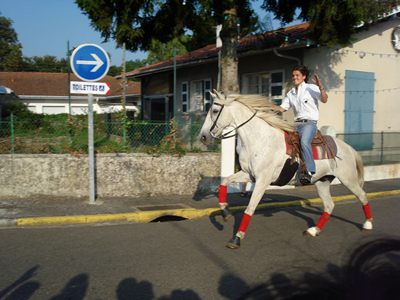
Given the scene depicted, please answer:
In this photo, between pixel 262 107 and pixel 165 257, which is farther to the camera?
pixel 262 107

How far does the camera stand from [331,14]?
911 centimetres

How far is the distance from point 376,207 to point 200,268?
600cm

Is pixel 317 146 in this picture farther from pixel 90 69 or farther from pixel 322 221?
pixel 90 69

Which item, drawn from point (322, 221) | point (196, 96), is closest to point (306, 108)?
point (322, 221)

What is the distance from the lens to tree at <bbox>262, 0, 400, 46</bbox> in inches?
353

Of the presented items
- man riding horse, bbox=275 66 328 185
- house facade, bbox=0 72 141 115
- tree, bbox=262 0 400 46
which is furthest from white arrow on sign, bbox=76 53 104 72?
house facade, bbox=0 72 141 115

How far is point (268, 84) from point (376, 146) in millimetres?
4788

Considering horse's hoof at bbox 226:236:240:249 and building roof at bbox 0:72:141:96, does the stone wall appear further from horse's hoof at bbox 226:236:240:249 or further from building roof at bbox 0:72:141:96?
building roof at bbox 0:72:141:96

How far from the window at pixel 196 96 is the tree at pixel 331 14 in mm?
5512

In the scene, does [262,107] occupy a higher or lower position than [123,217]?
higher

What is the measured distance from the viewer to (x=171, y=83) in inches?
710

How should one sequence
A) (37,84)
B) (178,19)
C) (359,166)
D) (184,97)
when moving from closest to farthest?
1. (359,166)
2. (178,19)
3. (184,97)
4. (37,84)

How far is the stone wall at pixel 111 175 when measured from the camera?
7797 millimetres

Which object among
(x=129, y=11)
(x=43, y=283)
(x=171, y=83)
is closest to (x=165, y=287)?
(x=43, y=283)
